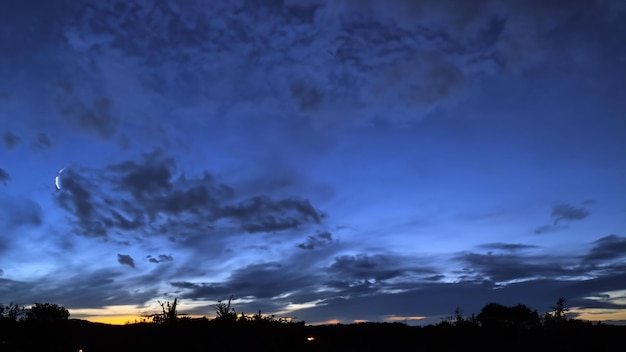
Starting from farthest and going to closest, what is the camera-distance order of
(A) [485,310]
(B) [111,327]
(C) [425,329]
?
1. (A) [485,310]
2. (C) [425,329]
3. (B) [111,327]

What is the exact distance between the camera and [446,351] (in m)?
28.5

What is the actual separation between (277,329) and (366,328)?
1241 cm

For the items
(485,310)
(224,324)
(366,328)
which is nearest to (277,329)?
(224,324)

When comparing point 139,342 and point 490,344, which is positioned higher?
point 139,342

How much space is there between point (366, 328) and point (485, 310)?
50339 millimetres

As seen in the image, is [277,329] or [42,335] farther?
[42,335]

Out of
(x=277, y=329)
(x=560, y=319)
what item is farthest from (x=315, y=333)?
(x=560, y=319)

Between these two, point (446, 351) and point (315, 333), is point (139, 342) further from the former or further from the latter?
Result: point (446, 351)

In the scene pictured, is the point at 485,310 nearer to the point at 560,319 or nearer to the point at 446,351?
the point at 560,319

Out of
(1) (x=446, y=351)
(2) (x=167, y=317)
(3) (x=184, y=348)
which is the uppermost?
(2) (x=167, y=317)

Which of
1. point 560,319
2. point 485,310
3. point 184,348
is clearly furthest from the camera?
point 485,310

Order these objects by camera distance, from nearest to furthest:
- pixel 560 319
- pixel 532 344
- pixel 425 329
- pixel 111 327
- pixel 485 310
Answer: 1. pixel 111 327
2. pixel 532 344
3. pixel 425 329
4. pixel 560 319
5. pixel 485 310

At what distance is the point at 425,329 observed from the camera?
30.4 metres

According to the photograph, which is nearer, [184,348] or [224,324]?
[184,348]
